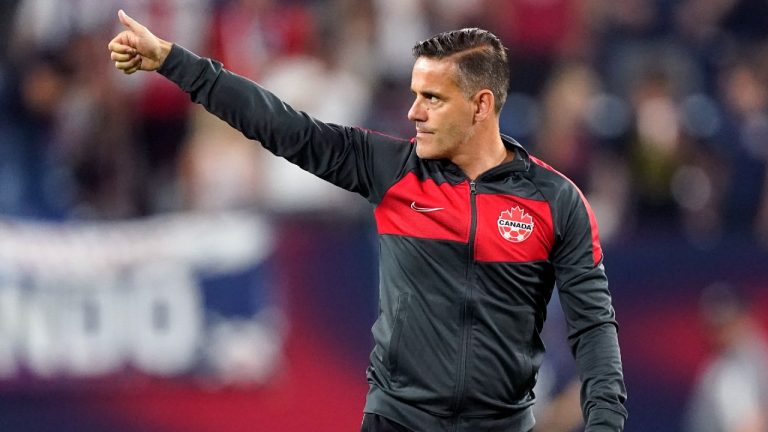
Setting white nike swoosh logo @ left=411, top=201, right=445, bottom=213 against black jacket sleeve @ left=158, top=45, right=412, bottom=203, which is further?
white nike swoosh logo @ left=411, top=201, right=445, bottom=213

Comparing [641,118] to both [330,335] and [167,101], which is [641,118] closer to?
[330,335]

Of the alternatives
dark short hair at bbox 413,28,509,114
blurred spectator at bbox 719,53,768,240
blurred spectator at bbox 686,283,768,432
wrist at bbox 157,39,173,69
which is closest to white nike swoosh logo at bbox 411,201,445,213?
dark short hair at bbox 413,28,509,114

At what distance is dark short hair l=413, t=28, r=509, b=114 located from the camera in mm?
3688

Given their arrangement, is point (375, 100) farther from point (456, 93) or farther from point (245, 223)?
point (456, 93)

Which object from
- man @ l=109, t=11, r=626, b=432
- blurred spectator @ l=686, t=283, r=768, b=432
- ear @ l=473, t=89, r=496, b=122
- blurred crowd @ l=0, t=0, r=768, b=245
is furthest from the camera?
blurred spectator @ l=686, t=283, r=768, b=432

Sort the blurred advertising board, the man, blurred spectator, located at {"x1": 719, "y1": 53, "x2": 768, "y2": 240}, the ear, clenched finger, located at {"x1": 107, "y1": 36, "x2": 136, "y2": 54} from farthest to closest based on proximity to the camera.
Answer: blurred spectator, located at {"x1": 719, "y1": 53, "x2": 768, "y2": 240}
the blurred advertising board
the ear
the man
clenched finger, located at {"x1": 107, "y1": 36, "x2": 136, "y2": 54}

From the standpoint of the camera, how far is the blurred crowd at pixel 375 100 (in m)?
7.28

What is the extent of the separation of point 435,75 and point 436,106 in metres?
0.09

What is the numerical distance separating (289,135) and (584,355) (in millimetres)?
1076

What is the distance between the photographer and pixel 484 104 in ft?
12.4

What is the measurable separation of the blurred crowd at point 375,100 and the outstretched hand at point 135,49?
152 inches

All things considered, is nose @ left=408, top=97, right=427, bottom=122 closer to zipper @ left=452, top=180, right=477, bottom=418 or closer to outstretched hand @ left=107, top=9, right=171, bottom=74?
zipper @ left=452, top=180, right=477, bottom=418

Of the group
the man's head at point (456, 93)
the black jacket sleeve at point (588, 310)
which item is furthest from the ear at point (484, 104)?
the black jacket sleeve at point (588, 310)

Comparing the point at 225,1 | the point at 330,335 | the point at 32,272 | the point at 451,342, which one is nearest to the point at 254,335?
the point at 330,335
